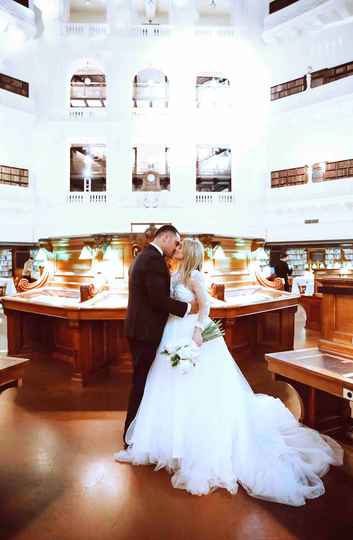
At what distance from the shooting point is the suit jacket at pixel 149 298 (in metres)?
2.66

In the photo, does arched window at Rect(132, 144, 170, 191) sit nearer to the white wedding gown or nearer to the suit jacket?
the suit jacket

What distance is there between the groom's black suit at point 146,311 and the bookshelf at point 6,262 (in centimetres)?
1302

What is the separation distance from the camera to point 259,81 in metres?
15.3

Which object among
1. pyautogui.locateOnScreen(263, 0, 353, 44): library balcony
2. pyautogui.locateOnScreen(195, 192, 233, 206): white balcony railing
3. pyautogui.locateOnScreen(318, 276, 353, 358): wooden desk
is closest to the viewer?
pyautogui.locateOnScreen(318, 276, 353, 358): wooden desk

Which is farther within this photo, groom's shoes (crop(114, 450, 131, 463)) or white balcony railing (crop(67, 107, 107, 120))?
white balcony railing (crop(67, 107, 107, 120))

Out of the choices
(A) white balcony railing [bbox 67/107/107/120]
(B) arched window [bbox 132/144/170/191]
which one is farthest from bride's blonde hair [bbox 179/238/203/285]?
(B) arched window [bbox 132/144/170/191]

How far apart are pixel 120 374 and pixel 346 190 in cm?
1203

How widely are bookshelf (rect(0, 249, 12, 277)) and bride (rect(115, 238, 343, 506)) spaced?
516 inches

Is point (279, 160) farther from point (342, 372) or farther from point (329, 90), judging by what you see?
point (342, 372)

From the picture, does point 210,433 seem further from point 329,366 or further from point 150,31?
point 150,31

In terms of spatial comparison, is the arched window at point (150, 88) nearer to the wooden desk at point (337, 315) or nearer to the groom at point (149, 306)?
the groom at point (149, 306)

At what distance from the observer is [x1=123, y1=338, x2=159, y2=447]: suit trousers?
2783 millimetres

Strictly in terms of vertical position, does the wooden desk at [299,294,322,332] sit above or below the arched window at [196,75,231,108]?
below

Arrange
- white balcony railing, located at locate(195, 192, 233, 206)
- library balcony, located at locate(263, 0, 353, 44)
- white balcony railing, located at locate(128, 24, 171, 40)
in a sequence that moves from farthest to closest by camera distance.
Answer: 1. white balcony railing, located at locate(195, 192, 233, 206)
2. white balcony railing, located at locate(128, 24, 171, 40)
3. library balcony, located at locate(263, 0, 353, 44)
